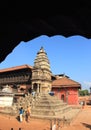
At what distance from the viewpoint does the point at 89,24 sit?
2.17 meters

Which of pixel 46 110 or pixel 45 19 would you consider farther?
pixel 46 110

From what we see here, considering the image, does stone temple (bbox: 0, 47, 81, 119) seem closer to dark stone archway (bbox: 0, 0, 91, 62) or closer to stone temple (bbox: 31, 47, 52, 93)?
stone temple (bbox: 31, 47, 52, 93)

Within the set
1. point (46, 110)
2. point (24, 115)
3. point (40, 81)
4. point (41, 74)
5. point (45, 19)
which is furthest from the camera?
point (41, 74)

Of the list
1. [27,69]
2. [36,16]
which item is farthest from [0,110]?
[36,16]

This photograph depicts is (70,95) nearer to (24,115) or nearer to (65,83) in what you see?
(65,83)

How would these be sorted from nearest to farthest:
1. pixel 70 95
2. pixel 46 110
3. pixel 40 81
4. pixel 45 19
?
pixel 45 19, pixel 46 110, pixel 40 81, pixel 70 95

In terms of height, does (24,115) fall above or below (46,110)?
below

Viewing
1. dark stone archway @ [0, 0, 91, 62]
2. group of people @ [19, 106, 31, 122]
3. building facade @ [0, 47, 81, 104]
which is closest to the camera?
dark stone archway @ [0, 0, 91, 62]

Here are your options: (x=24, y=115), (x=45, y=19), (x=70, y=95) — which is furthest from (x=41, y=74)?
(x=45, y=19)

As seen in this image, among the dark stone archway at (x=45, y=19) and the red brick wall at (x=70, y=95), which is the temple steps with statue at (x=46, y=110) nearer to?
the red brick wall at (x=70, y=95)

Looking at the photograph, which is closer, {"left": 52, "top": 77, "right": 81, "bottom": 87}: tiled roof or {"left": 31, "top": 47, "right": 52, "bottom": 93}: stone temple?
{"left": 31, "top": 47, "right": 52, "bottom": 93}: stone temple

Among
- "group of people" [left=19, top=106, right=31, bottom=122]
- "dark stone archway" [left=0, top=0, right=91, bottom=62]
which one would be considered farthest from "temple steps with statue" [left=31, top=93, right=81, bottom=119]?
"dark stone archway" [left=0, top=0, right=91, bottom=62]

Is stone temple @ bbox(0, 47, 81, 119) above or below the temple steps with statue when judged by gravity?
above

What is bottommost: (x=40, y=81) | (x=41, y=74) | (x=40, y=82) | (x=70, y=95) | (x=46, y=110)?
(x=46, y=110)
